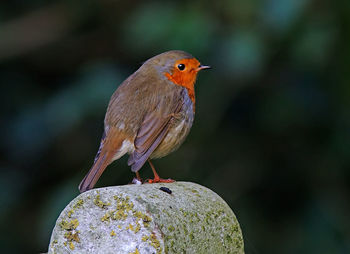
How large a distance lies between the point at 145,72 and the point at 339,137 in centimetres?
204

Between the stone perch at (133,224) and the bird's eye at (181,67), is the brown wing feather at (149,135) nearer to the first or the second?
the bird's eye at (181,67)

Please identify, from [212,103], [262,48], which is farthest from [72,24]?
[262,48]

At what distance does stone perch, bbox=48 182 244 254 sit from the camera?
1.68 meters

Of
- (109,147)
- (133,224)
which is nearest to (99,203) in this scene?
(133,224)

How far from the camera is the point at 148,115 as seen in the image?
336 cm

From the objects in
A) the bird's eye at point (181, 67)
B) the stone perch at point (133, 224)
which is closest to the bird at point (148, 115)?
the bird's eye at point (181, 67)

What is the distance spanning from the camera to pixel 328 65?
4.96m

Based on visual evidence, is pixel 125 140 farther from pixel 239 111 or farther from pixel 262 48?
pixel 239 111

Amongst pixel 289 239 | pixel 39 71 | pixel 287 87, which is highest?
pixel 287 87

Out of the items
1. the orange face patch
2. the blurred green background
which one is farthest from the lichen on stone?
the blurred green background

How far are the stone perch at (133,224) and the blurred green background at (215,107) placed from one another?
A: 271cm

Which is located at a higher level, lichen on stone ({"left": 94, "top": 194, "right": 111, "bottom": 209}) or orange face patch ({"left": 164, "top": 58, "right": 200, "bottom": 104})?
orange face patch ({"left": 164, "top": 58, "right": 200, "bottom": 104})

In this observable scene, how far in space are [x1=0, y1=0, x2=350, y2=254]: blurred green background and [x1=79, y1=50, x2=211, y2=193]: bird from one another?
91 cm

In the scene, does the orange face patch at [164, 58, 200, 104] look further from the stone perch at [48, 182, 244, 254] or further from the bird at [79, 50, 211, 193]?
the stone perch at [48, 182, 244, 254]
